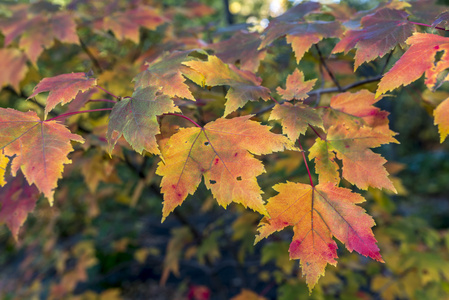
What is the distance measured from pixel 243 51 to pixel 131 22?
0.85 meters

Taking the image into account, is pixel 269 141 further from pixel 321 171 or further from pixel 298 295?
pixel 298 295

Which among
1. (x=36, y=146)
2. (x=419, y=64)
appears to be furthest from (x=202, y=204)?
(x=419, y=64)

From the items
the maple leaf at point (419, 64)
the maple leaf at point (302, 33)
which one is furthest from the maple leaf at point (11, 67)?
the maple leaf at point (419, 64)

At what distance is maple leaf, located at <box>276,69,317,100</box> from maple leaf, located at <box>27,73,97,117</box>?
556mm

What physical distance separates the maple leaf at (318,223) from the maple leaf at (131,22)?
1290 mm

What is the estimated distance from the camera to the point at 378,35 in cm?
89

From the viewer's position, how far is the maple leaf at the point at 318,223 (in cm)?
77

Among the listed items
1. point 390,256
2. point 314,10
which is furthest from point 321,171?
point 390,256

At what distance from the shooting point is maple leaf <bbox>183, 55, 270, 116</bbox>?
866 millimetres

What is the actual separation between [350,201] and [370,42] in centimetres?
44

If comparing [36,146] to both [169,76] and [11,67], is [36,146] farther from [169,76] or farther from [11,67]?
[11,67]

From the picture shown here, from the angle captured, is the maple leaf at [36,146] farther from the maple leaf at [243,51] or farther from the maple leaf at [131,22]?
the maple leaf at [131,22]

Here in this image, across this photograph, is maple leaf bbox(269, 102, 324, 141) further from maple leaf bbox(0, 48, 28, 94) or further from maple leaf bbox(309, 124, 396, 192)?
maple leaf bbox(0, 48, 28, 94)

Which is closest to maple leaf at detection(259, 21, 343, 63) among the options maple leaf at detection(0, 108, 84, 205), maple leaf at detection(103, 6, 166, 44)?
maple leaf at detection(0, 108, 84, 205)
